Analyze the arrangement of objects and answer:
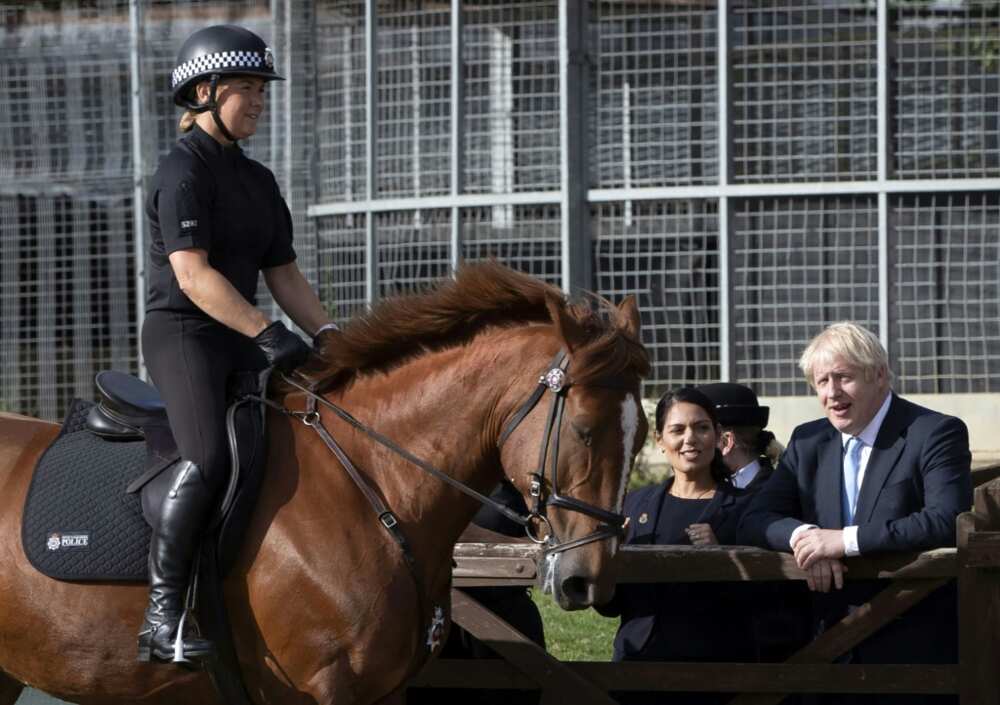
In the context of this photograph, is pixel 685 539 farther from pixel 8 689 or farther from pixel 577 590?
pixel 8 689

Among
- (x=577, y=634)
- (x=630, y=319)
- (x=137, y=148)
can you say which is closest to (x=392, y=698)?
(x=630, y=319)

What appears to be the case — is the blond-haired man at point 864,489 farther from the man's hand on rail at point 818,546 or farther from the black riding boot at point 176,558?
the black riding boot at point 176,558

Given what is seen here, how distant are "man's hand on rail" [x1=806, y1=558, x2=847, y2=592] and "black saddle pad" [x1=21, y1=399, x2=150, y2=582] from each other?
226cm

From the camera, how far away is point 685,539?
614cm

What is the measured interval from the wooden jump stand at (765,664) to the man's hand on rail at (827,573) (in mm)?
45

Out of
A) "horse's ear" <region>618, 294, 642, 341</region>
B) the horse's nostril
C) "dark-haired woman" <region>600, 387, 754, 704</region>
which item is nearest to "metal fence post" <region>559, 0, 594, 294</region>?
"dark-haired woman" <region>600, 387, 754, 704</region>

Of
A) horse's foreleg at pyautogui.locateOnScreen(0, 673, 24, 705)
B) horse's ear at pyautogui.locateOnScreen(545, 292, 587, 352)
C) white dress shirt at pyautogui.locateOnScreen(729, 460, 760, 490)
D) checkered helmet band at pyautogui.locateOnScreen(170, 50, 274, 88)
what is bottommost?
horse's foreleg at pyautogui.locateOnScreen(0, 673, 24, 705)

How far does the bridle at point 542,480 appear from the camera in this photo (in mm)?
4598

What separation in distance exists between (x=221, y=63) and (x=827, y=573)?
8.83 ft

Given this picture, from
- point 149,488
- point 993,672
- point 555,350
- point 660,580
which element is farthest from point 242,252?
point 993,672

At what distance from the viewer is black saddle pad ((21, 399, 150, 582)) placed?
16.5 ft

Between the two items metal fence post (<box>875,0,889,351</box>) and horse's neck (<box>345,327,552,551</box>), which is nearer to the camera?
horse's neck (<box>345,327,552,551</box>)

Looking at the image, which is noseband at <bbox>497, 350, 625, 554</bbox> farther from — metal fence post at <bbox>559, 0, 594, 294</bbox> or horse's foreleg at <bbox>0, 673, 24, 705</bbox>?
metal fence post at <bbox>559, 0, 594, 294</bbox>

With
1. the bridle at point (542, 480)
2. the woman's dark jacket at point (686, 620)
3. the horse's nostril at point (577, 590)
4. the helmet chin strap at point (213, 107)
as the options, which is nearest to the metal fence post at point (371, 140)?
the woman's dark jacket at point (686, 620)
